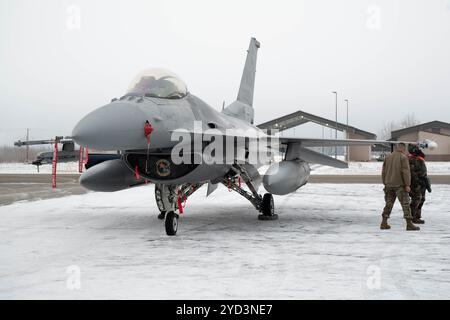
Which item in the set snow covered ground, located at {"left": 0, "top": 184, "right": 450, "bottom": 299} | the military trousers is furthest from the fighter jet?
the military trousers

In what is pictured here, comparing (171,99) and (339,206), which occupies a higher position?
(171,99)

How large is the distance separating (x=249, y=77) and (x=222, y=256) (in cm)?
857

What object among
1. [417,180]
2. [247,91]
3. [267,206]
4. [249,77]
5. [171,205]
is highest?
[249,77]

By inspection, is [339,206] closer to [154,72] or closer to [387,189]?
[387,189]

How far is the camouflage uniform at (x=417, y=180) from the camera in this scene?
9.95m

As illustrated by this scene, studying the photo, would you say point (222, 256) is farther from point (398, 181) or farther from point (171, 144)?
point (398, 181)

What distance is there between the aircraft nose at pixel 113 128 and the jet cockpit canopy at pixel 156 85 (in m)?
0.81

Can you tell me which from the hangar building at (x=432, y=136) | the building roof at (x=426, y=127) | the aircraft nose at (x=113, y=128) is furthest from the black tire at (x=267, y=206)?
the building roof at (x=426, y=127)

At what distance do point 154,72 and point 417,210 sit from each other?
6.34m

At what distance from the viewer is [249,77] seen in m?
14.2

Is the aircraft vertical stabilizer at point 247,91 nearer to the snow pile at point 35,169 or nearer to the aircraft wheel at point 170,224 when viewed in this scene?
the aircraft wheel at point 170,224

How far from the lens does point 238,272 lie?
18.5 feet

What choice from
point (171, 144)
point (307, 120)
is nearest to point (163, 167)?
point (171, 144)
